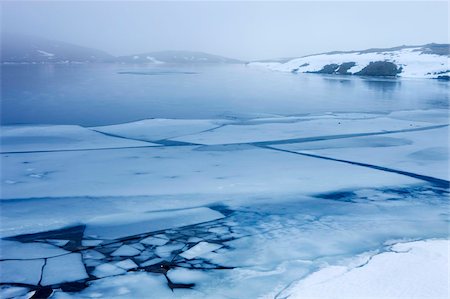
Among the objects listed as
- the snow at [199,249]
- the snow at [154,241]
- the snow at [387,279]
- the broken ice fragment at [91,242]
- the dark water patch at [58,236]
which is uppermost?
the dark water patch at [58,236]

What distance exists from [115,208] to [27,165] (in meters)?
2.38

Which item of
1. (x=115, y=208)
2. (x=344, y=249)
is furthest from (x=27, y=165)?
(x=344, y=249)

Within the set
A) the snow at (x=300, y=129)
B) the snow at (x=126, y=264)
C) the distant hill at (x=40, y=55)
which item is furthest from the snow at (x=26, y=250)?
the distant hill at (x=40, y=55)

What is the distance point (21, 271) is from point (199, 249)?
4.36 feet

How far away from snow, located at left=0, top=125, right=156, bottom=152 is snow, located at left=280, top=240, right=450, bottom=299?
5101 mm

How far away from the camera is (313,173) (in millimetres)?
5613

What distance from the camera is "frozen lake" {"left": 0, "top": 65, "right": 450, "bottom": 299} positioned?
2814 mm

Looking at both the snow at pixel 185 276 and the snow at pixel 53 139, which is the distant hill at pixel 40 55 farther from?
the snow at pixel 185 276

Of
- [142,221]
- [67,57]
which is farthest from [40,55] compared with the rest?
[142,221]

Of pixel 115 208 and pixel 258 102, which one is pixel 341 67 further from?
pixel 115 208

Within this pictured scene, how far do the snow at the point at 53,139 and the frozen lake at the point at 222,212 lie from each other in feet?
0.13

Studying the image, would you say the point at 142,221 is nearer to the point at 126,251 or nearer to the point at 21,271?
the point at 126,251

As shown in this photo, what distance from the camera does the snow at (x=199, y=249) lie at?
10.5 feet

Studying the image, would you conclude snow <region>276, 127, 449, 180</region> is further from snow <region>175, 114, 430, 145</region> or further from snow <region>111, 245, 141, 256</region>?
snow <region>111, 245, 141, 256</region>
